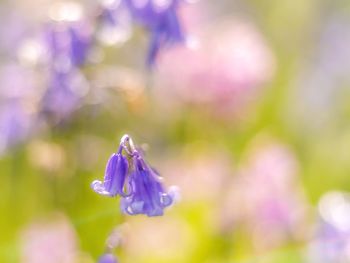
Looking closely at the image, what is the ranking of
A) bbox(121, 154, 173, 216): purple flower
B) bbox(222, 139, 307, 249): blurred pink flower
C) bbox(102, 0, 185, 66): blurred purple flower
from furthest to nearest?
bbox(222, 139, 307, 249): blurred pink flower → bbox(102, 0, 185, 66): blurred purple flower → bbox(121, 154, 173, 216): purple flower

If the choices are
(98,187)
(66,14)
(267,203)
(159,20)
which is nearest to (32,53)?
(66,14)

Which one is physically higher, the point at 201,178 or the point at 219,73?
the point at 219,73

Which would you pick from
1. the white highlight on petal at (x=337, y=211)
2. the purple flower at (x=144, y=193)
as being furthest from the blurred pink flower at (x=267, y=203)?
the purple flower at (x=144, y=193)

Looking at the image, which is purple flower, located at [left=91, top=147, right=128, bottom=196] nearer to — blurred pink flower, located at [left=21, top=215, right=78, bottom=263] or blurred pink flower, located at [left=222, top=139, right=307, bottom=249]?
blurred pink flower, located at [left=21, top=215, right=78, bottom=263]

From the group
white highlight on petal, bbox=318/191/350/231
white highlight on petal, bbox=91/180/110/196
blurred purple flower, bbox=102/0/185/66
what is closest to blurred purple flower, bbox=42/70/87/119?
blurred purple flower, bbox=102/0/185/66

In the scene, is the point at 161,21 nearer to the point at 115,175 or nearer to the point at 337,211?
the point at 115,175

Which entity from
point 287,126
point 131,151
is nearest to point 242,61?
point 287,126
